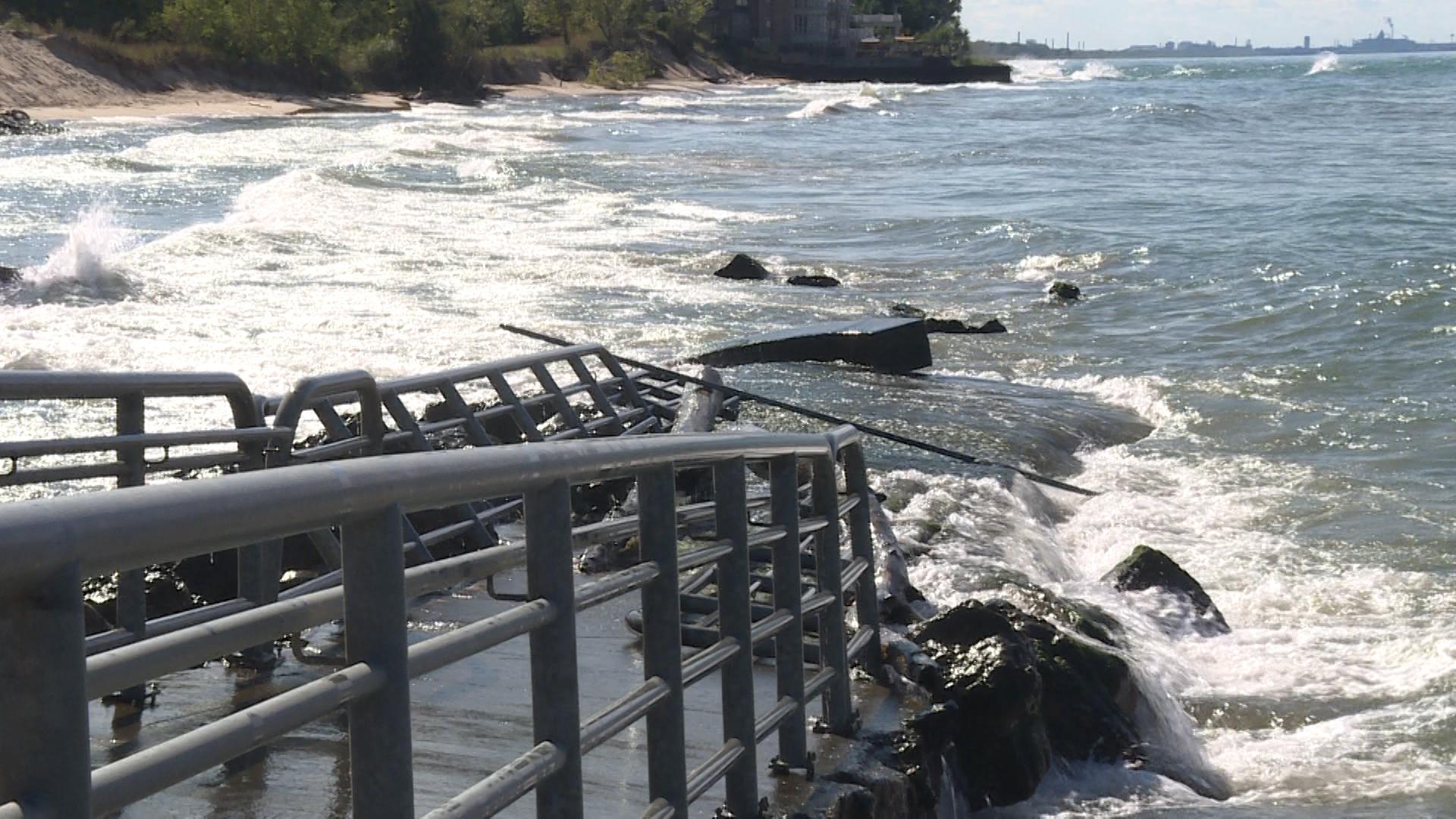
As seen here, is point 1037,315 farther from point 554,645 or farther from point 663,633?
point 554,645

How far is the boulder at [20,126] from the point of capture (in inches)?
1613

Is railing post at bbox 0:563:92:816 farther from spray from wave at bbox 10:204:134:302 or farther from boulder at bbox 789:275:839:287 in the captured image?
boulder at bbox 789:275:839:287

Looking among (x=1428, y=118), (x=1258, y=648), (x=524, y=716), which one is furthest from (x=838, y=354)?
(x=1428, y=118)

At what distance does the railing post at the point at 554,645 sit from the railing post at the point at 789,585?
1.66 meters

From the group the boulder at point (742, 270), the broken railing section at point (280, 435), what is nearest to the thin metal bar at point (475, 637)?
the broken railing section at point (280, 435)

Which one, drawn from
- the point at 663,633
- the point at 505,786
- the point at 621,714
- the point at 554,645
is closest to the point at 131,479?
the point at 663,633

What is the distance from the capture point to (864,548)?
520 centimetres

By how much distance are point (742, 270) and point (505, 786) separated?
64.2ft

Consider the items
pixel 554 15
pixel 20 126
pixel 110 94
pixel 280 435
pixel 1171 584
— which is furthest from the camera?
pixel 554 15

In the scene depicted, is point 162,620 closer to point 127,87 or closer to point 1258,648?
point 1258,648

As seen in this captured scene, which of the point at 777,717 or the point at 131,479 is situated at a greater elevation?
the point at 131,479

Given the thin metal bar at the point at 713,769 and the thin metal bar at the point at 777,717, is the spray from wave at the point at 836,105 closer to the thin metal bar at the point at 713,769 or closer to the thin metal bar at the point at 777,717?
the thin metal bar at the point at 777,717

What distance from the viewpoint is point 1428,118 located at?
53.2m

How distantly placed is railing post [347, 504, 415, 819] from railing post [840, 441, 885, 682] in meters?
3.27
